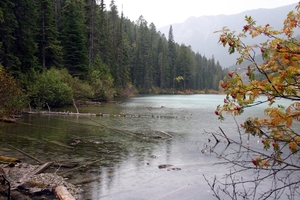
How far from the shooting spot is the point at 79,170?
10.4 m

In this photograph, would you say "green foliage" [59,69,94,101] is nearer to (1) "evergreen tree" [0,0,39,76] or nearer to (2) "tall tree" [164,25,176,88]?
(1) "evergreen tree" [0,0,39,76]

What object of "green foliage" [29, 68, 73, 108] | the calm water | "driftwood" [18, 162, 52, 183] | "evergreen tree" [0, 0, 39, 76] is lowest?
the calm water

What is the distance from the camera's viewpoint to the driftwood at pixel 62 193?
294 inches

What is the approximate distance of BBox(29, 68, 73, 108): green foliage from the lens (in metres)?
29.2

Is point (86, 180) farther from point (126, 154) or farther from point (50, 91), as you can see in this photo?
point (50, 91)

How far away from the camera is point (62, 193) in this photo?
7688 mm

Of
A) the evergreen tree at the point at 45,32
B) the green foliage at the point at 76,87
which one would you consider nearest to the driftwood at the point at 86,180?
the green foliage at the point at 76,87

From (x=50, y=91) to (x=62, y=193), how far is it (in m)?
24.1

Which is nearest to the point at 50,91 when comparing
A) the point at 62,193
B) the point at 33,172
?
the point at 33,172

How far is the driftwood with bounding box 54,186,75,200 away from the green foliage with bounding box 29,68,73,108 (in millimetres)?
21615

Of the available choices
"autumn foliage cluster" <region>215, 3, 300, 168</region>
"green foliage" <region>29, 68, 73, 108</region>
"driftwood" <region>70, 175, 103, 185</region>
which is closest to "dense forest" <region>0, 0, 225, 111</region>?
"green foliage" <region>29, 68, 73, 108</region>

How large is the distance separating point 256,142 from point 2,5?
23346mm

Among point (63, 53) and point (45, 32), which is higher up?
point (45, 32)

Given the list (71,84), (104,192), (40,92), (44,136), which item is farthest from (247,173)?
(71,84)
